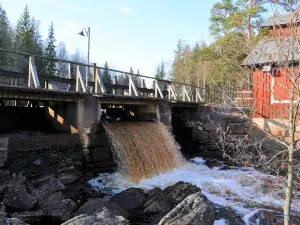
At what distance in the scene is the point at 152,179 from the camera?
9461 millimetres

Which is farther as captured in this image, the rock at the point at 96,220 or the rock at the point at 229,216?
the rock at the point at 229,216

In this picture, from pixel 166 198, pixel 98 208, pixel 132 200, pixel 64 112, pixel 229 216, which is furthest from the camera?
pixel 64 112

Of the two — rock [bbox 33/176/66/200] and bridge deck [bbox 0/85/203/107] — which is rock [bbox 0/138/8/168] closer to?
rock [bbox 33/176/66/200]

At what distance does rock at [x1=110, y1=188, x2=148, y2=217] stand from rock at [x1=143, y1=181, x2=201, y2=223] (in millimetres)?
154

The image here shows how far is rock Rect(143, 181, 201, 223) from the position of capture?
20.9 ft

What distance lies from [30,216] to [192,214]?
3250mm

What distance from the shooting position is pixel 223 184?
921cm

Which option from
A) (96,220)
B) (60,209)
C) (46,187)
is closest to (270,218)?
(96,220)

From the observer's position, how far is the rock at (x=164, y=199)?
637cm

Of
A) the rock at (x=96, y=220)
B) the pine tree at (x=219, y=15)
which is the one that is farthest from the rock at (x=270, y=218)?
the pine tree at (x=219, y=15)

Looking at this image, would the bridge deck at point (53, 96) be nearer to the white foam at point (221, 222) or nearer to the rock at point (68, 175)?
the rock at point (68, 175)

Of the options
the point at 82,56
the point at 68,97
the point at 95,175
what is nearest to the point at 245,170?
the point at 95,175

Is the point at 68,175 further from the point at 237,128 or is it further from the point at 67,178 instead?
the point at 237,128

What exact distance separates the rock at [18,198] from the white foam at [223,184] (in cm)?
266
